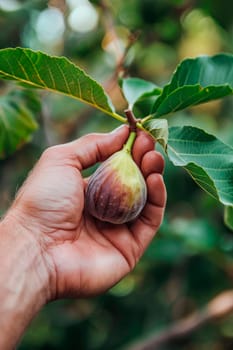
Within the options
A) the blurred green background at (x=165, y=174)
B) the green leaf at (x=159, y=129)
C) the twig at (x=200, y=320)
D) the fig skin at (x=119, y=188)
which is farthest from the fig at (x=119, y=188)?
the twig at (x=200, y=320)

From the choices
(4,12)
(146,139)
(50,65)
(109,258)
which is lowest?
(109,258)

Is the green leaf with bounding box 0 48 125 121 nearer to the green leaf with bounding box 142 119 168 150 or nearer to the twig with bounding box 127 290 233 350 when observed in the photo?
the green leaf with bounding box 142 119 168 150

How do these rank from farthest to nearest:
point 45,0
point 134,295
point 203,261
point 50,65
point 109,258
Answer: point 134,295
point 203,261
point 45,0
point 109,258
point 50,65

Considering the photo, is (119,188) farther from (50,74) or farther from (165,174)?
(165,174)

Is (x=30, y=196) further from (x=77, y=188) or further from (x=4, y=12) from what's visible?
(x=4, y=12)

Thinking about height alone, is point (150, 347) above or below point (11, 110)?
below

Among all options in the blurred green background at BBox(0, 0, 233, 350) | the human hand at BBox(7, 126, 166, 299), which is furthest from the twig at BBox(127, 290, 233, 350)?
the human hand at BBox(7, 126, 166, 299)

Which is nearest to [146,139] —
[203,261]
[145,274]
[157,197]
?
[157,197]

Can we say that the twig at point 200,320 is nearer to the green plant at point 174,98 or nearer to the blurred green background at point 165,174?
the blurred green background at point 165,174
